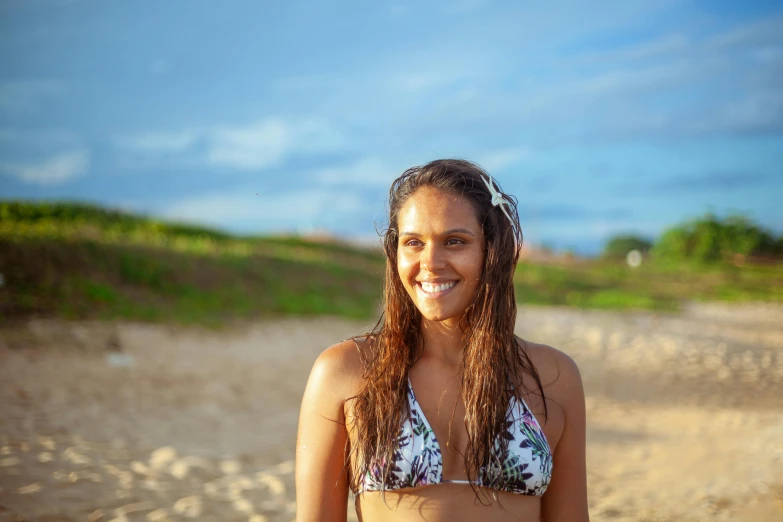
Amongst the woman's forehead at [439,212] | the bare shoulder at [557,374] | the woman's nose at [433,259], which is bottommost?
the bare shoulder at [557,374]

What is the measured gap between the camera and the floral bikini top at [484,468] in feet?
6.59

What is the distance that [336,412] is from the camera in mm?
2074

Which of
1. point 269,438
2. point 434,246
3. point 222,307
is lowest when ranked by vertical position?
point 269,438

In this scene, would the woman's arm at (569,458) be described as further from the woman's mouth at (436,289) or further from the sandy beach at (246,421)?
the sandy beach at (246,421)

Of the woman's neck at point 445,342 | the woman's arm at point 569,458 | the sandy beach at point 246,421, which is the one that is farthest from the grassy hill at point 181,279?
the woman's arm at point 569,458

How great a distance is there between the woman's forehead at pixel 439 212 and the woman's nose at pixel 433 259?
2.4 inches

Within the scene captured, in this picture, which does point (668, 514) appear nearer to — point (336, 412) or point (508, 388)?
point (508, 388)

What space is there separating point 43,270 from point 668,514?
33.1ft

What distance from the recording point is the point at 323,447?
2.06 meters

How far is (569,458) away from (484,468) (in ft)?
1.10

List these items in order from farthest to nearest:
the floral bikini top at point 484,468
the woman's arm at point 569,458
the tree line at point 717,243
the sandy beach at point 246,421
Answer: the tree line at point 717,243
the sandy beach at point 246,421
the woman's arm at point 569,458
the floral bikini top at point 484,468

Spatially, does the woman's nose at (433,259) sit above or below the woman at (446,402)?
above

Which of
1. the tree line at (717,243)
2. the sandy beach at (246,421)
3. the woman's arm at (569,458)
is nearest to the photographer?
the woman's arm at (569,458)

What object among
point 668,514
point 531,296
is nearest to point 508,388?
point 668,514
